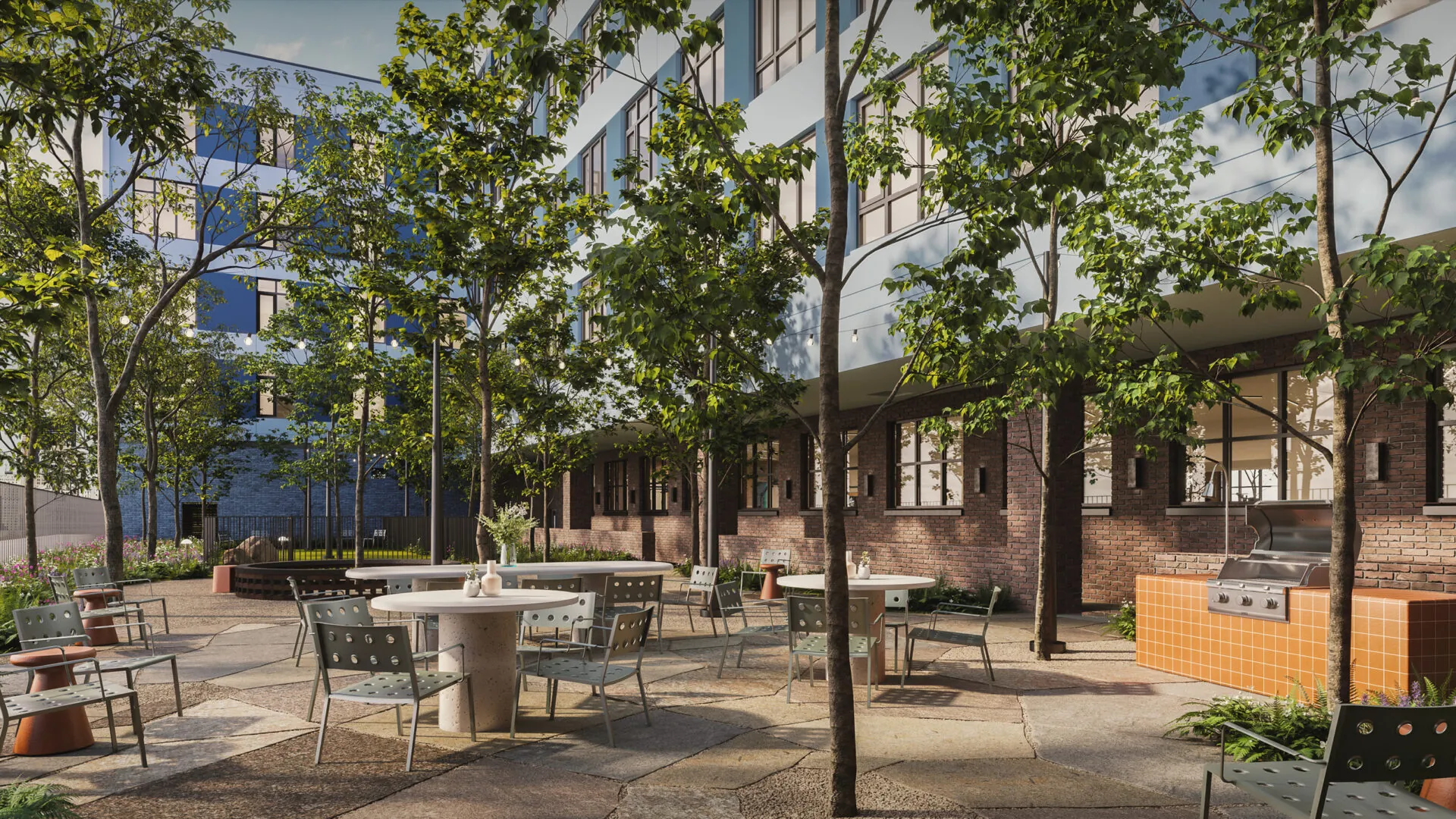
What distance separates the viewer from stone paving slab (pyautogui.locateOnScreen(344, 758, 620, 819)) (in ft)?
17.5

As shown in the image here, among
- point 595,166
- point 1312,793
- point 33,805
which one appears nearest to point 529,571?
point 33,805

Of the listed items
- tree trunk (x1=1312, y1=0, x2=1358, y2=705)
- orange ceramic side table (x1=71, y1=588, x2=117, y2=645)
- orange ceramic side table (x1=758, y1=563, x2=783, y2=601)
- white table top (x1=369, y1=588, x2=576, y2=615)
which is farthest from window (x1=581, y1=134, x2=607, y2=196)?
tree trunk (x1=1312, y1=0, x2=1358, y2=705)

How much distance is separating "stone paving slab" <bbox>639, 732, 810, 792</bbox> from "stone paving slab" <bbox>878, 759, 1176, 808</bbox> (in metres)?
0.69

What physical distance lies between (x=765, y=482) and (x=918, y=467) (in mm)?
5437

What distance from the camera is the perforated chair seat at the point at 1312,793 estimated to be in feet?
13.1

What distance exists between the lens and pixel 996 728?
24.3ft

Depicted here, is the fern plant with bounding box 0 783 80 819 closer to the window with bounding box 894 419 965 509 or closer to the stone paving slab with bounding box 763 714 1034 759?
the stone paving slab with bounding box 763 714 1034 759

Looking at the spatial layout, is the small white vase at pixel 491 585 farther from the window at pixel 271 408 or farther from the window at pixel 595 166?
the window at pixel 271 408

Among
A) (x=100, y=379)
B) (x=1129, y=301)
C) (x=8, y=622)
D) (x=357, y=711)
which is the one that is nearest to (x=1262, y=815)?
(x=1129, y=301)

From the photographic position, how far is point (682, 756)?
6.54 metres

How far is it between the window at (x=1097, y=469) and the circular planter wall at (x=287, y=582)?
35.2 ft

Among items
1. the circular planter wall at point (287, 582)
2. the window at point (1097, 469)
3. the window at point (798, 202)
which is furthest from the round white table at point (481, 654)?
the window at point (798, 202)

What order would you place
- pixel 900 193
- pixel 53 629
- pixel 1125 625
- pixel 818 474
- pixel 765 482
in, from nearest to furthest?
1. pixel 53 629
2. pixel 1125 625
3. pixel 900 193
4. pixel 818 474
5. pixel 765 482

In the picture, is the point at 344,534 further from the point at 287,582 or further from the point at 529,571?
the point at 529,571
